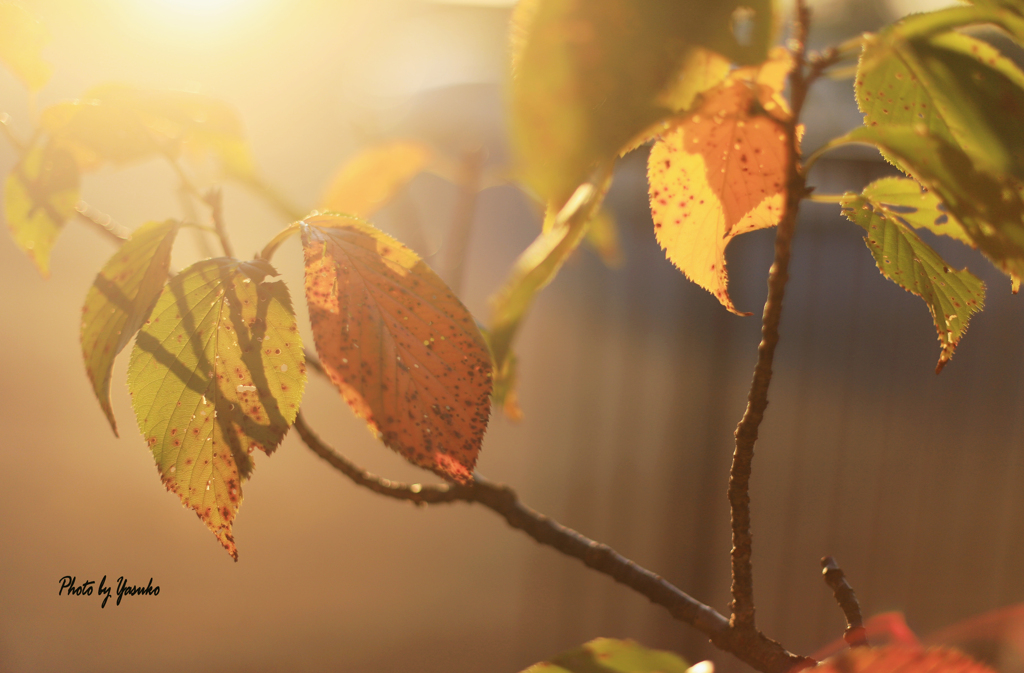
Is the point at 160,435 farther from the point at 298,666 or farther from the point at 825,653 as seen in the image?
the point at 298,666

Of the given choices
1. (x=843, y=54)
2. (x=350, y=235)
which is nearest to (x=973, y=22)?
(x=843, y=54)

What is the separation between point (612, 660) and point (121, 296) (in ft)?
0.72

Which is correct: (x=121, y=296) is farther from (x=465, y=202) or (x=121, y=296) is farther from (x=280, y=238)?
(x=465, y=202)

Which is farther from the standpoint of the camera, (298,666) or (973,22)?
(298,666)

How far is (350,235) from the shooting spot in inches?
7.8

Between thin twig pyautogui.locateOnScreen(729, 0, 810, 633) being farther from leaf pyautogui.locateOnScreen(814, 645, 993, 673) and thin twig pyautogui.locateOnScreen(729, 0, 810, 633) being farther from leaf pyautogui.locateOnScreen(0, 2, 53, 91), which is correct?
leaf pyautogui.locateOnScreen(0, 2, 53, 91)

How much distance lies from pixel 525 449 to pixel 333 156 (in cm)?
74

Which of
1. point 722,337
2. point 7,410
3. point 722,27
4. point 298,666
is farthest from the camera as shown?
point 722,337

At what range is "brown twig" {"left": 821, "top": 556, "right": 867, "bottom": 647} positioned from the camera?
20 cm

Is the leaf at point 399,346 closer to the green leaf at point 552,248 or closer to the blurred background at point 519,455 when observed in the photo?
the green leaf at point 552,248

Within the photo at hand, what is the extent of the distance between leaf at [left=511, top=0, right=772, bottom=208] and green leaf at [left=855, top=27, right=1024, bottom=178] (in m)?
0.06

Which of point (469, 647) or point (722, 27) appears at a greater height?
point (722, 27)

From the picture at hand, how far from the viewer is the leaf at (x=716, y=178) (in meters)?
0.17

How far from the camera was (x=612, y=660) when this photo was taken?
21 centimetres
